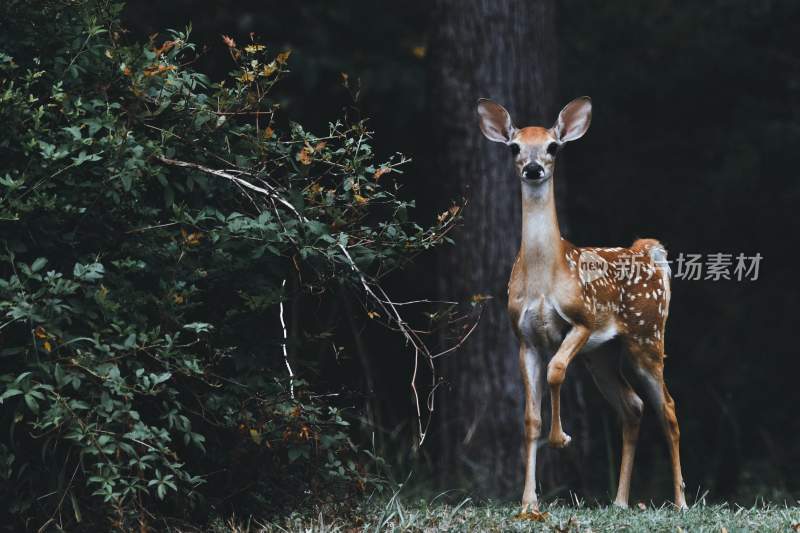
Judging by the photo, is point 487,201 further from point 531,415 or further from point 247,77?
point 247,77

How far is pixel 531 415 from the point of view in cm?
559

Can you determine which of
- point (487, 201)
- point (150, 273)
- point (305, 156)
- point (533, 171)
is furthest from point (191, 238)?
point (487, 201)

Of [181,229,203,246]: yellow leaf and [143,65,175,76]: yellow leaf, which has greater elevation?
[143,65,175,76]: yellow leaf

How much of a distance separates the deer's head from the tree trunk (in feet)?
7.21

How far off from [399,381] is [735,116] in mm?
3845

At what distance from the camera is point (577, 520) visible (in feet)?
17.7

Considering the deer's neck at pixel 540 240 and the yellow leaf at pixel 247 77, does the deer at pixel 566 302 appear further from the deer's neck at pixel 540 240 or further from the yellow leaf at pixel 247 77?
the yellow leaf at pixel 247 77

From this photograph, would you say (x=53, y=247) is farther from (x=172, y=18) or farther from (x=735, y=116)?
(x=735, y=116)

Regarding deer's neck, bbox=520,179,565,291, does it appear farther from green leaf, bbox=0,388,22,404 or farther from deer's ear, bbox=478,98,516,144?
green leaf, bbox=0,388,22,404

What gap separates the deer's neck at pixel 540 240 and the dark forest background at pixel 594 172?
8.00ft

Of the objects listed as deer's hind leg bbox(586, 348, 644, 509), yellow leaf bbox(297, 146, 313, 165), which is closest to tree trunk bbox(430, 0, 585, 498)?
deer's hind leg bbox(586, 348, 644, 509)

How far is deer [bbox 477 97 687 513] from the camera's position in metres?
5.55

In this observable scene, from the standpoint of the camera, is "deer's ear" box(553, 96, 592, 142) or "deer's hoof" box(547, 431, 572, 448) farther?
"deer's ear" box(553, 96, 592, 142)

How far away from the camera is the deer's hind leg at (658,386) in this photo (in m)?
5.94
